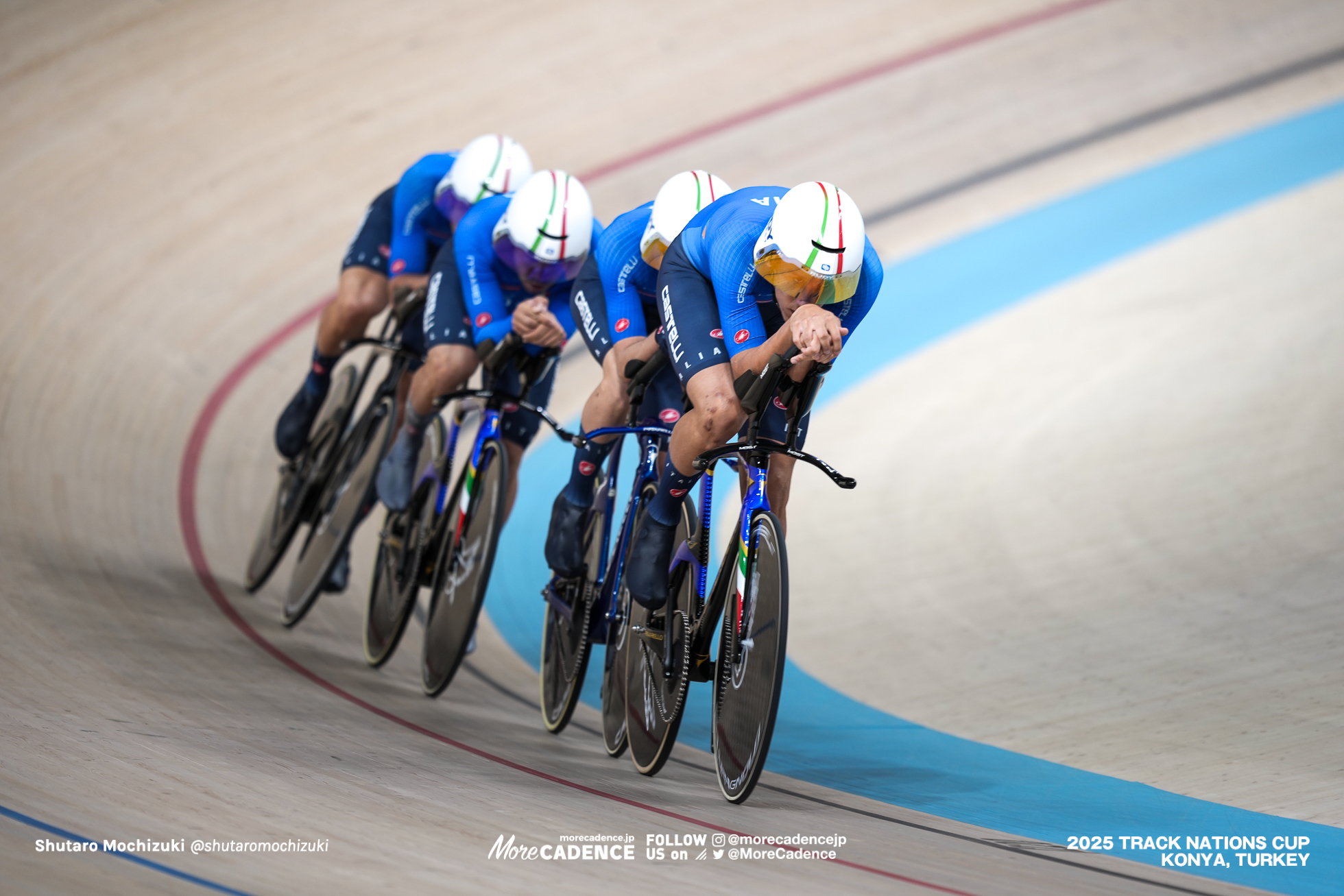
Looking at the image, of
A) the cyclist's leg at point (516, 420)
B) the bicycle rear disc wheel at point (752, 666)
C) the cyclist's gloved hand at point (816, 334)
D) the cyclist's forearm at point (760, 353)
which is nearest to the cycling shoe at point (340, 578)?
the cyclist's leg at point (516, 420)

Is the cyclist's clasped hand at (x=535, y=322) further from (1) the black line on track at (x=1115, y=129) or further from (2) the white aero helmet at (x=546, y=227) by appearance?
(1) the black line on track at (x=1115, y=129)

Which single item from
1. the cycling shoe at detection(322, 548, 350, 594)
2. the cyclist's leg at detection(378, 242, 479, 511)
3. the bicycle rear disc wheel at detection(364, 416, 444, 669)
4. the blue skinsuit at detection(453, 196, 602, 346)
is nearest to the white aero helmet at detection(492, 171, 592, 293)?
the blue skinsuit at detection(453, 196, 602, 346)

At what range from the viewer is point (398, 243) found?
178 inches

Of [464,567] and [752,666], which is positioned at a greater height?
[464,567]

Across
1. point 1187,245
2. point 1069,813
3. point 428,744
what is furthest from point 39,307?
point 1187,245

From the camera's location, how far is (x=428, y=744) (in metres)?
3.18

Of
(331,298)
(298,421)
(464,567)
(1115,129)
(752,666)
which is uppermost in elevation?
(1115,129)

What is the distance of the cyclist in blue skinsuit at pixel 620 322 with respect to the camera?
131 inches

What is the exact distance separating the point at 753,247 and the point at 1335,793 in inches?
74.9

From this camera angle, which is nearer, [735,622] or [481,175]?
[735,622]

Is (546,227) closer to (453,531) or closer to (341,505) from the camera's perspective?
(453,531)

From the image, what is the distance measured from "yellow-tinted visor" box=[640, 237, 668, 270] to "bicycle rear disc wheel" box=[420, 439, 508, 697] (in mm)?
725

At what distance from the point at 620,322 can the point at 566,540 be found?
2.01 ft

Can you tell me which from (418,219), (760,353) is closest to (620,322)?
(760,353)
